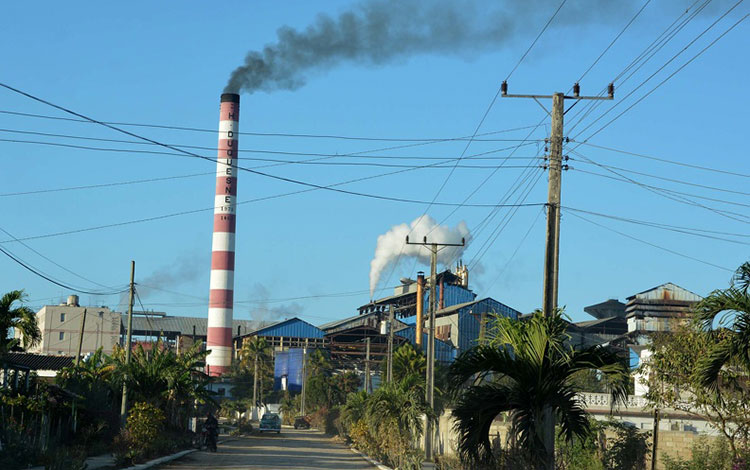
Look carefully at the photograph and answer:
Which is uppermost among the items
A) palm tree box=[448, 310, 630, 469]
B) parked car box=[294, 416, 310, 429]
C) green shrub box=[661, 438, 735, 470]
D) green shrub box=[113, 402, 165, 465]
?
palm tree box=[448, 310, 630, 469]

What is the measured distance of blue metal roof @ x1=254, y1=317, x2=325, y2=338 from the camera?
132 meters

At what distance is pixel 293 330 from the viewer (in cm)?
13288

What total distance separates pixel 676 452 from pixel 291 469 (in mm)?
12129

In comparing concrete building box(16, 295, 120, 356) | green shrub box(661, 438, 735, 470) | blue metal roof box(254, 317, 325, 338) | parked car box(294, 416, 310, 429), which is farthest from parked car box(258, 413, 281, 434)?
concrete building box(16, 295, 120, 356)

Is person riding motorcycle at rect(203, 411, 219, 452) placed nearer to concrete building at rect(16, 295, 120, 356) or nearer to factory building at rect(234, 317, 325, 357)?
factory building at rect(234, 317, 325, 357)

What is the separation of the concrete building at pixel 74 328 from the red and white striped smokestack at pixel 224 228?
129 feet

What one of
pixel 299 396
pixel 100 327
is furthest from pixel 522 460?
pixel 100 327

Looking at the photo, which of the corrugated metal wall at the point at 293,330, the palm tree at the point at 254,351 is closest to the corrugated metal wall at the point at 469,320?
the palm tree at the point at 254,351

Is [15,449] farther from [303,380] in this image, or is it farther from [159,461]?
[303,380]

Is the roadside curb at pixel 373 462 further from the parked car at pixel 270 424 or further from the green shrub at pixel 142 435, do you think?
the parked car at pixel 270 424

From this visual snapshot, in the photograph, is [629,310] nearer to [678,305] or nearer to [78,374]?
[678,305]

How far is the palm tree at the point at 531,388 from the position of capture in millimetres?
18922

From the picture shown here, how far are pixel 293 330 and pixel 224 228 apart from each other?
115 feet

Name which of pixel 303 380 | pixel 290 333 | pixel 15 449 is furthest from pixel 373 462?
pixel 290 333
